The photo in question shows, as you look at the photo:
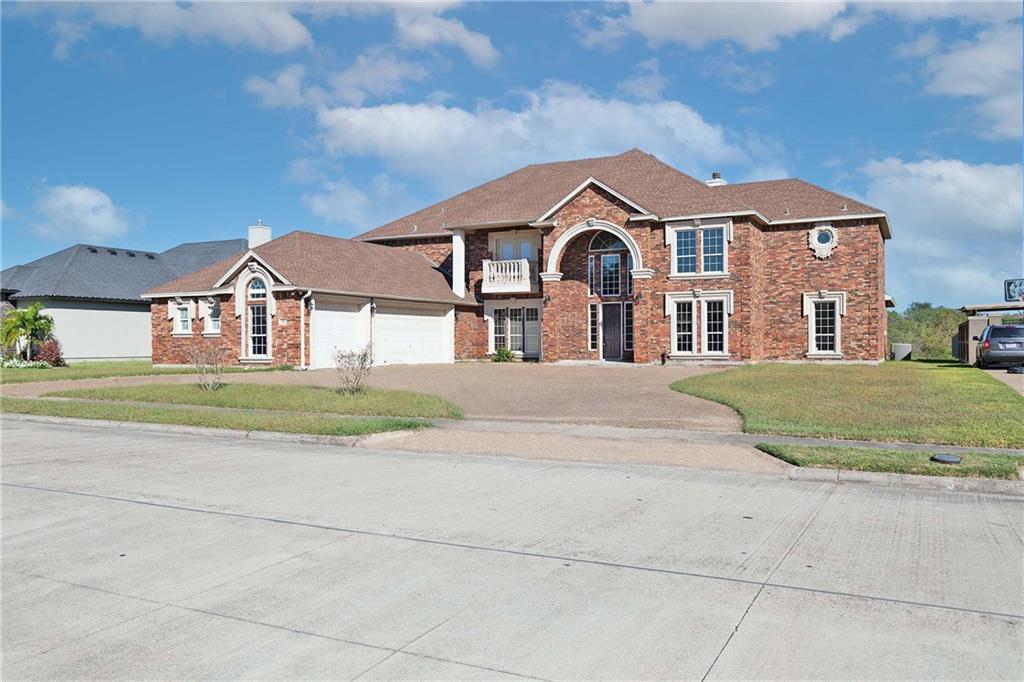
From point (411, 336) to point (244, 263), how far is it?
7.36 meters

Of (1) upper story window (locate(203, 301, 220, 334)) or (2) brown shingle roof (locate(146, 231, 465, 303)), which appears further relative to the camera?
(1) upper story window (locate(203, 301, 220, 334))

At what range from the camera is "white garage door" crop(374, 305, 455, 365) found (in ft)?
108

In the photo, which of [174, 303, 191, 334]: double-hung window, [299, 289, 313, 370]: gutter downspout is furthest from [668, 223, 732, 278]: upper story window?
[174, 303, 191, 334]: double-hung window

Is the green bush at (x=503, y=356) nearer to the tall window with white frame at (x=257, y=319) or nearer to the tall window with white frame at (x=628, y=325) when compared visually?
the tall window with white frame at (x=628, y=325)

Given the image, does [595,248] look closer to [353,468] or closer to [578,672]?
[353,468]

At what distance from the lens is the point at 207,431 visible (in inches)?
580

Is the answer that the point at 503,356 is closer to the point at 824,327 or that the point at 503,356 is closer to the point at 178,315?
the point at 824,327

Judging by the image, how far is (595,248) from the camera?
1340 inches

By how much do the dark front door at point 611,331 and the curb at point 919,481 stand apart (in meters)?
23.6

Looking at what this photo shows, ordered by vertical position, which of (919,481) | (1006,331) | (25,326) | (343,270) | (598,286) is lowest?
(919,481)

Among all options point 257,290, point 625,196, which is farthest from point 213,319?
point 625,196

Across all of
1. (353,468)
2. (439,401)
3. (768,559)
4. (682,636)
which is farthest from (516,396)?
(682,636)

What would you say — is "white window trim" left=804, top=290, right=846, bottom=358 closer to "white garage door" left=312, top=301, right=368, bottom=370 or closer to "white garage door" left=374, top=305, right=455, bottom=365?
"white garage door" left=374, top=305, right=455, bottom=365

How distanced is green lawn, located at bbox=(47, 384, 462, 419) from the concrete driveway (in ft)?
3.24
